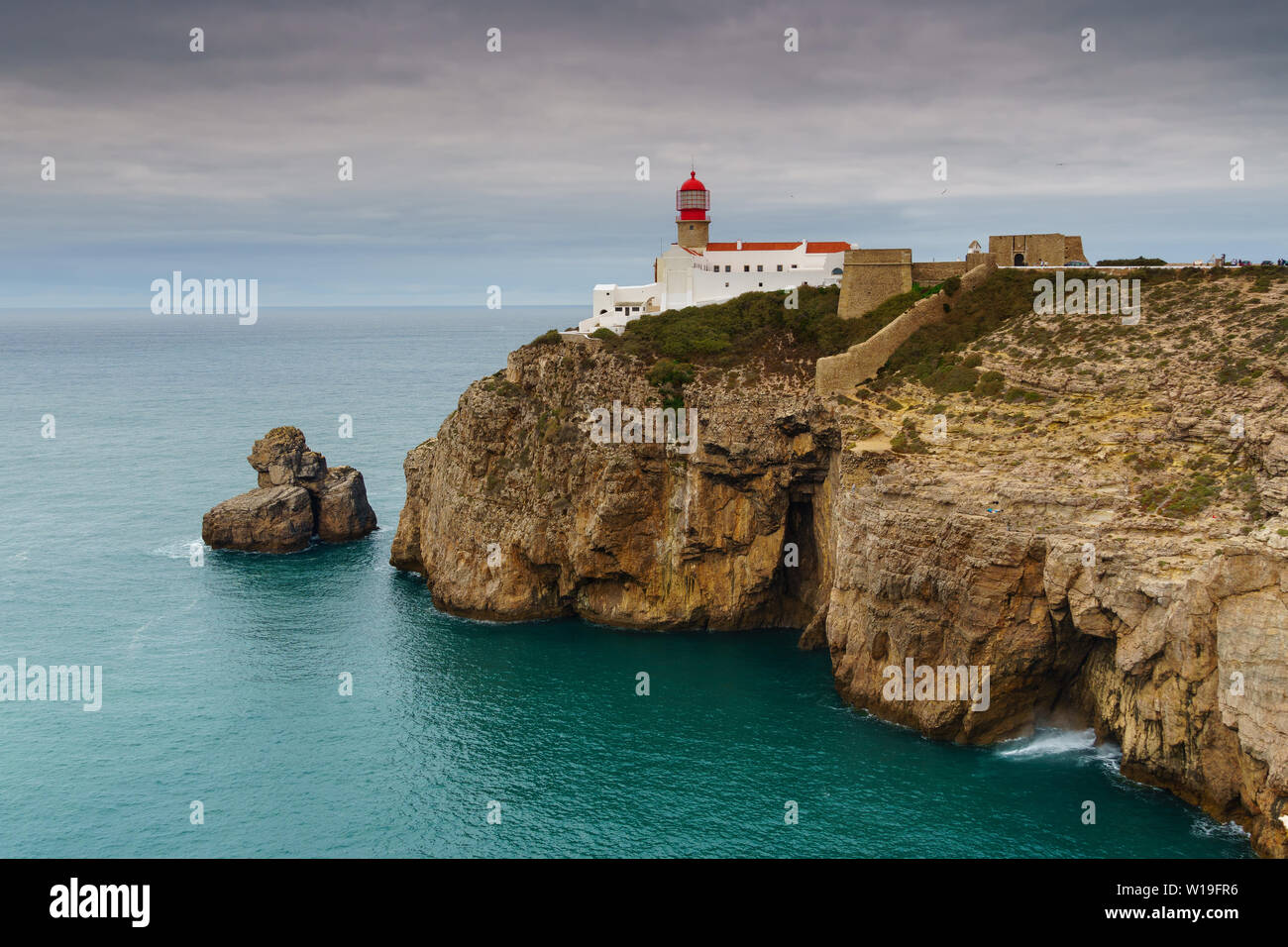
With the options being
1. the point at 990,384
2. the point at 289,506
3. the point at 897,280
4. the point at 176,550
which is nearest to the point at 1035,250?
the point at 897,280

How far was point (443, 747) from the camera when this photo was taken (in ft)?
160

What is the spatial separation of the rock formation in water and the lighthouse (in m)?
17.5

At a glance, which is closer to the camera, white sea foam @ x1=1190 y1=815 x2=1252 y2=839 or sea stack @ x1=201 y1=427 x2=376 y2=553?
white sea foam @ x1=1190 y1=815 x2=1252 y2=839

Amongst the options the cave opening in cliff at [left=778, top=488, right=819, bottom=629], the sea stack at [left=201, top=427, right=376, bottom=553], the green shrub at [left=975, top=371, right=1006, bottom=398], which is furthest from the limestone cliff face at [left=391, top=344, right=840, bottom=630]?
the sea stack at [left=201, top=427, right=376, bottom=553]

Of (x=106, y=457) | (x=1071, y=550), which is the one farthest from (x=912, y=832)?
(x=106, y=457)

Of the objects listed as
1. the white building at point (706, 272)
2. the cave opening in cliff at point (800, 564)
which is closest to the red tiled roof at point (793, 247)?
the white building at point (706, 272)

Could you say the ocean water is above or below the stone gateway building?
below

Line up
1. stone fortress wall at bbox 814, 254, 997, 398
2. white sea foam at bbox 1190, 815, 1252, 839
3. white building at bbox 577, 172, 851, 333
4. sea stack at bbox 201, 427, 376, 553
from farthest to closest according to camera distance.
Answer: sea stack at bbox 201, 427, 376, 553
white building at bbox 577, 172, 851, 333
stone fortress wall at bbox 814, 254, 997, 398
white sea foam at bbox 1190, 815, 1252, 839

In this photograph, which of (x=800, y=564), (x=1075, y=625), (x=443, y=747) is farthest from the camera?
(x=800, y=564)

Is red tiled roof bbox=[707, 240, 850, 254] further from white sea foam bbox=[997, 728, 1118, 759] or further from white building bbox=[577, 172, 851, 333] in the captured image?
white sea foam bbox=[997, 728, 1118, 759]

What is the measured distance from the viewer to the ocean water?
134 feet

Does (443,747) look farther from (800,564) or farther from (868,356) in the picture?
(868,356)

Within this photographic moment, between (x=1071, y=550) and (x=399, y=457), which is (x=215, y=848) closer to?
(x=1071, y=550)

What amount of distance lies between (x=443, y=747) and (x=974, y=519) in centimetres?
2635
